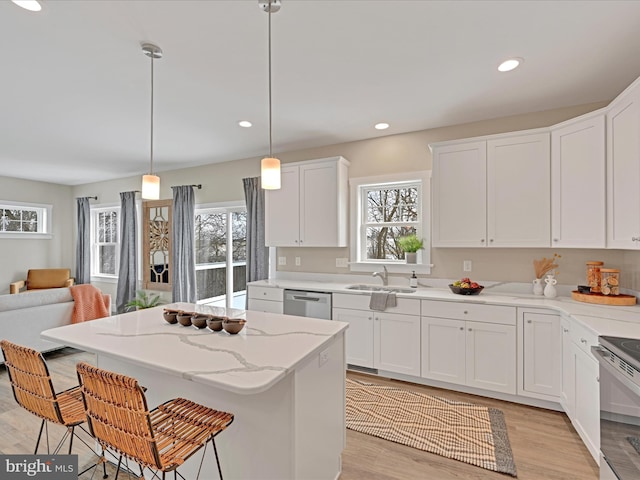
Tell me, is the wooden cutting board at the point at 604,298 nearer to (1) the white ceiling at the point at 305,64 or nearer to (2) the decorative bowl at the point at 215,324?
(1) the white ceiling at the point at 305,64

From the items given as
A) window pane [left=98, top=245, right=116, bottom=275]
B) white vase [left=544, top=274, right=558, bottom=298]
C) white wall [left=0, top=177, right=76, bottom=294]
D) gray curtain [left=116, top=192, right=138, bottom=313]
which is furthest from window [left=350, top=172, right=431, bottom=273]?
white wall [left=0, top=177, right=76, bottom=294]

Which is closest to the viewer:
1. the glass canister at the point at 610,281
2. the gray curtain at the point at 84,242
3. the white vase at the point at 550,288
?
the glass canister at the point at 610,281

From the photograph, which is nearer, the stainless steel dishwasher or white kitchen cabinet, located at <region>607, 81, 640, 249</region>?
white kitchen cabinet, located at <region>607, 81, 640, 249</region>

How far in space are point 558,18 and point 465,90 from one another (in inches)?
35.0

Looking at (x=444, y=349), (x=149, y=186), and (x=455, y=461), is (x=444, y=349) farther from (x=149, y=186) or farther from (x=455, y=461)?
(x=149, y=186)

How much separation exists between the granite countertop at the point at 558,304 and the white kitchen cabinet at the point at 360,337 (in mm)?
230

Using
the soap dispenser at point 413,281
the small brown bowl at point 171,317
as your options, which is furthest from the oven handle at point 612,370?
the small brown bowl at point 171,317

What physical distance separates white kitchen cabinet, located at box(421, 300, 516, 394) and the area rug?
0.76ft

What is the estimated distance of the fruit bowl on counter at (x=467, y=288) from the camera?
3117mm

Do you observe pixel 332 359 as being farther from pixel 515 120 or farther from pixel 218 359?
pixel 515 120

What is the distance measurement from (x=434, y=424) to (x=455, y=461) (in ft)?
1.30

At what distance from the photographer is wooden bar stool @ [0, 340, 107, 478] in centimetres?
152

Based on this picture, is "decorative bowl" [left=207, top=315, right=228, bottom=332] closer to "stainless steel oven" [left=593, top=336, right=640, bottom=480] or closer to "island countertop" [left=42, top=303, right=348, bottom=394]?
"island countertop" [left=42, top=303, right=348, bottom=394]

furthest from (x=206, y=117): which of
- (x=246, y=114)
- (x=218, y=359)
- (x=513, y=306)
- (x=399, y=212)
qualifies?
(x=513, y=306)
